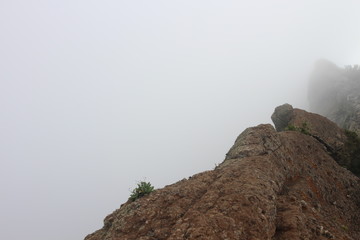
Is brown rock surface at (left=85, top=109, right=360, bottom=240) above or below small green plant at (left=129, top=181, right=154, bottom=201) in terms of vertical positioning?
below

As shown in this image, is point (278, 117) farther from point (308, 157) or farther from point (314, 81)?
point (314, 81)

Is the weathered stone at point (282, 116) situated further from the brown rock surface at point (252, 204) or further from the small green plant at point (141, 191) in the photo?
the small green plant at point (141, 191)

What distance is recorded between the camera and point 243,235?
39.3 ft

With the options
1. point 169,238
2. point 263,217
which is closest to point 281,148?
point 263,217

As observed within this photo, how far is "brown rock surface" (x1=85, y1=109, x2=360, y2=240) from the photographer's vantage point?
12.8m

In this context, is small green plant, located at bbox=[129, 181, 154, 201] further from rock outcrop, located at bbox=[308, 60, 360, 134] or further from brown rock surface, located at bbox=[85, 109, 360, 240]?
rock outcrop, located at bbox=[308, 60, 360, 134]

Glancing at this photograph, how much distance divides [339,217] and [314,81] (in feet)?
473

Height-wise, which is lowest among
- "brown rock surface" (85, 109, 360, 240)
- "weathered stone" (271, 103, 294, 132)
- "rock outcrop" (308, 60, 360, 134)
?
"brown rock surface" (85, 109, 360, 240)

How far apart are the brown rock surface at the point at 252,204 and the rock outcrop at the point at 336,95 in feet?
155

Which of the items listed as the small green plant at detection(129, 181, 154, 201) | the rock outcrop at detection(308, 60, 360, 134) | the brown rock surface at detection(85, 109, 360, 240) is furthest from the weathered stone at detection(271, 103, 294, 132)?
the small green plant at detection(129, 181, 154, 201)

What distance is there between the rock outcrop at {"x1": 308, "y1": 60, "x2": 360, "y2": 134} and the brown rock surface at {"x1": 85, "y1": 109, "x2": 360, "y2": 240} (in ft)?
155

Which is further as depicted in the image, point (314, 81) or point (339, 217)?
point (314, 81)

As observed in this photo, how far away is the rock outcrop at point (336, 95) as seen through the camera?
244ft

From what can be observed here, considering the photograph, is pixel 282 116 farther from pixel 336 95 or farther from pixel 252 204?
pixel 336 95
